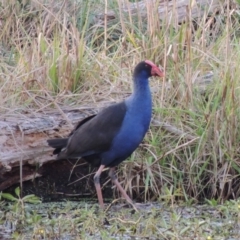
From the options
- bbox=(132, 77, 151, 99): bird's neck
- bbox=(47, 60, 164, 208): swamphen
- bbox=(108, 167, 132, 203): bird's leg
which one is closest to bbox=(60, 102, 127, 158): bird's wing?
bbox=(47, 60, 164, 208): swamphen

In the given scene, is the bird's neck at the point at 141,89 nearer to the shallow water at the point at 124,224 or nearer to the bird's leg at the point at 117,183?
the bird's leg at the point at 117,183

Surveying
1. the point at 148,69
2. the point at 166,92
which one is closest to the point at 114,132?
the point at 148,69

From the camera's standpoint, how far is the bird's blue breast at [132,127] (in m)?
5.25

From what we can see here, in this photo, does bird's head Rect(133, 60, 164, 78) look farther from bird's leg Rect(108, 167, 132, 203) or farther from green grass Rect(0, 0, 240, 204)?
bird's leg Rect(108, 167, 132, 203)

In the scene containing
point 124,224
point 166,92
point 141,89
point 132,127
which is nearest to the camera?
point 124,224

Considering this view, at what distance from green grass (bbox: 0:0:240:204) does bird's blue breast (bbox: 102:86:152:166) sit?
0.34 metres

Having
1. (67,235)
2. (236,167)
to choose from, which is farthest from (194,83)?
(67,235)

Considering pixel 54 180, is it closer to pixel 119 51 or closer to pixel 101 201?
pixel 101 201

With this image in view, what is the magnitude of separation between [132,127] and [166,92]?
2.82 feet

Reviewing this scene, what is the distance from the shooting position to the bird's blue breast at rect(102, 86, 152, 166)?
5.25m

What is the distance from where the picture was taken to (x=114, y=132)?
5.31 meters

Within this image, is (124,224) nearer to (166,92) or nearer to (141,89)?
(141,89)

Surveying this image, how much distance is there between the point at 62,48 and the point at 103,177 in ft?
3.74

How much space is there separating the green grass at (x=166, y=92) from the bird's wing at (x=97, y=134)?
41 cm
